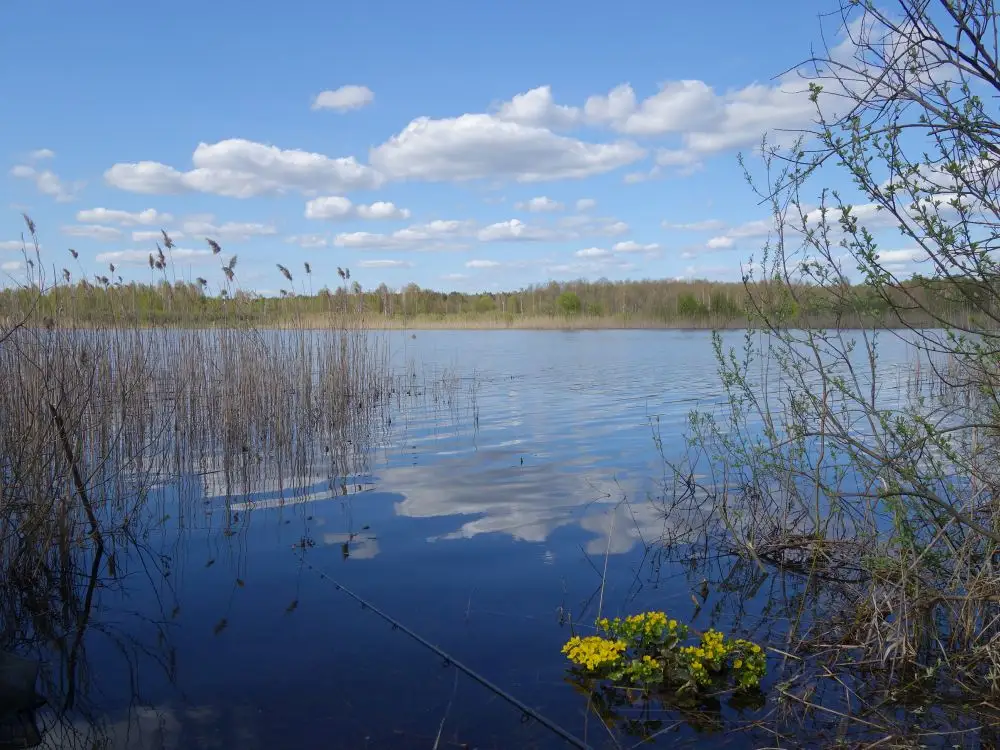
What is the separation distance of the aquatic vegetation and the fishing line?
0.30 metres

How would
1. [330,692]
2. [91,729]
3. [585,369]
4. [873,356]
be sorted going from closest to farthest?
1. [91,729]
2. [330,692]
3. [873,356]
4. [585,369]

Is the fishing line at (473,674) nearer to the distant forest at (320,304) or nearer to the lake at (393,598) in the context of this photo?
the lake at (393,598)

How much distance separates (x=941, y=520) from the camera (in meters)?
3.35

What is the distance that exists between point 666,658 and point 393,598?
1760 mm

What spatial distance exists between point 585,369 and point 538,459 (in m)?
10.9

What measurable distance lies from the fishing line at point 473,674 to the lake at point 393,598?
33 mm

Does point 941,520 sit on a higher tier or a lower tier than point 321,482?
higher

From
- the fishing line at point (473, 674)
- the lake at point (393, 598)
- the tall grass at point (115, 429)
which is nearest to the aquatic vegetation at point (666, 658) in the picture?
the lake at point (393, 598)

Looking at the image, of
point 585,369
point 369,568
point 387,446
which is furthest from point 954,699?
point 585,369

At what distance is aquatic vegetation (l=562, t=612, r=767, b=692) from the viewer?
10.2 ft

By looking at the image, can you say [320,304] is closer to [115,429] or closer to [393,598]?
[115,429]

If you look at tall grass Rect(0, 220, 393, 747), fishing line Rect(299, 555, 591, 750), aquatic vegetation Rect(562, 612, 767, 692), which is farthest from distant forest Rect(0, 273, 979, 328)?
fishing line Rect(299, 555, 591, 750)

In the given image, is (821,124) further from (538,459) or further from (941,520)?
(538,459)

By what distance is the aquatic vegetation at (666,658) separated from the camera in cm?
310
